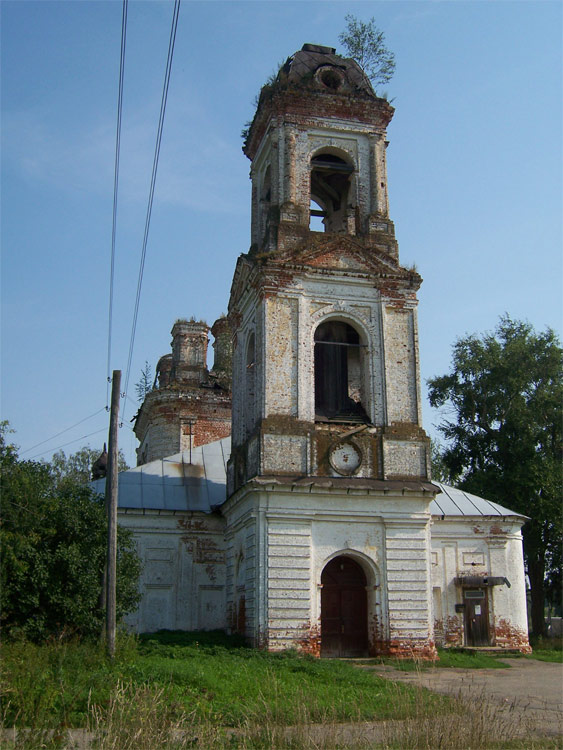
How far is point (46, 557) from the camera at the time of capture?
14.3 m

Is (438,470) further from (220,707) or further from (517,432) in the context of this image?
(220,707)

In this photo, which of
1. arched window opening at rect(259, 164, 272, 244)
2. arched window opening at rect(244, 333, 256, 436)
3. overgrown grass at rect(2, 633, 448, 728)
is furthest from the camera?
arched window opening at rect(259, 164, 272, 244)

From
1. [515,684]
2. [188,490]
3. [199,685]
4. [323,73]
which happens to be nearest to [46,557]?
[199,685]

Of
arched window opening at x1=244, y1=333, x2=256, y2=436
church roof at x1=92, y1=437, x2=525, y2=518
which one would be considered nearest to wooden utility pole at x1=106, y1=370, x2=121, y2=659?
arched window opening at x1=244, y1=333, x2=256, y2=436

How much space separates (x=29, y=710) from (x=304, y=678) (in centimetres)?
464

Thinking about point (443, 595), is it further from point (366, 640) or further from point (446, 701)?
point (446, 701)

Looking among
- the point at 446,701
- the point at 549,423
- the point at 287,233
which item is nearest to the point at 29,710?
the point at 446,701

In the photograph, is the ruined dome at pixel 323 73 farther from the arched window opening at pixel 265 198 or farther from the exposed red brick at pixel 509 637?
the exposed red brick at pixel 509 637

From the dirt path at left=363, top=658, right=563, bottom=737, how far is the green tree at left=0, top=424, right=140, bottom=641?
5457mm

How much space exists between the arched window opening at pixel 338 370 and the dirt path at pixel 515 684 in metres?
5.93

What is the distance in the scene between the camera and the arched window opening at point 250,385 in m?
18.7

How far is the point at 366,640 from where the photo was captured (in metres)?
16.1

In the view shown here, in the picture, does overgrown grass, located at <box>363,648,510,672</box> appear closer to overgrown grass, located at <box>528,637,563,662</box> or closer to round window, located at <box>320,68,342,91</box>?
overgrown grass, located at <box>528,637,563,662</box>

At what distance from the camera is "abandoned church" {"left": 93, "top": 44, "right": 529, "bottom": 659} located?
15.9 meters
